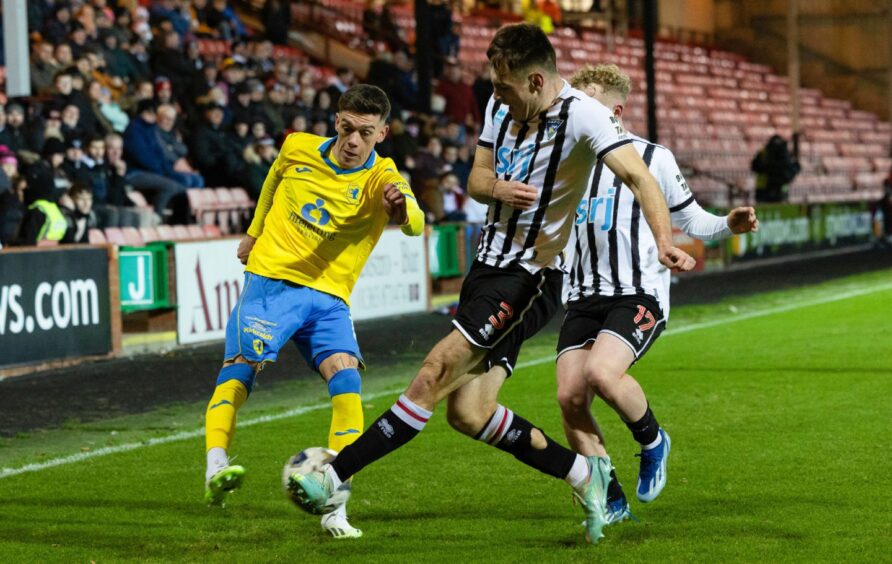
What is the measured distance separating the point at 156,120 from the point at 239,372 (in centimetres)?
1010

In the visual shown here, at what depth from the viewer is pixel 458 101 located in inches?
926

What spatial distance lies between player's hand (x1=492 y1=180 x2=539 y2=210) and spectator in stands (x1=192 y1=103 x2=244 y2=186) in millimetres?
11810

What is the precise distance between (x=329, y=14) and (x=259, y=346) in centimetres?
2114

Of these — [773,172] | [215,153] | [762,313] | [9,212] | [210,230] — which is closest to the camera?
[9,212]

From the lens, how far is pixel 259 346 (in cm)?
635

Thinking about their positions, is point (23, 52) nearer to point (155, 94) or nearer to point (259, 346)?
point (155, 94)

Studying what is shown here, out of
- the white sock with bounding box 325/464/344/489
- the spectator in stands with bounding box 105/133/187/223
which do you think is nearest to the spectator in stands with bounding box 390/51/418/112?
the spectator in stands with bounding box 105/133/187/223

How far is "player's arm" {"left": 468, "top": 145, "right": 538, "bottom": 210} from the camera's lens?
17.7 ft

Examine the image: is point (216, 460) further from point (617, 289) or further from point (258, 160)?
point (258, 160)

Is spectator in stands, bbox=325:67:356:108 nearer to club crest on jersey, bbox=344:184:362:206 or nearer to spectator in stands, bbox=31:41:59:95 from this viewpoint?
spectator in stands, bbox=31:41:59:95

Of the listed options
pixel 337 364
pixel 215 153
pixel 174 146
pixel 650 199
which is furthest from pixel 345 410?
pixel 215 153

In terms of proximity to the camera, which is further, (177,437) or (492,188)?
(177,437)

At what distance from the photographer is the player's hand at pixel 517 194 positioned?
5387mm

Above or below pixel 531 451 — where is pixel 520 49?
above
